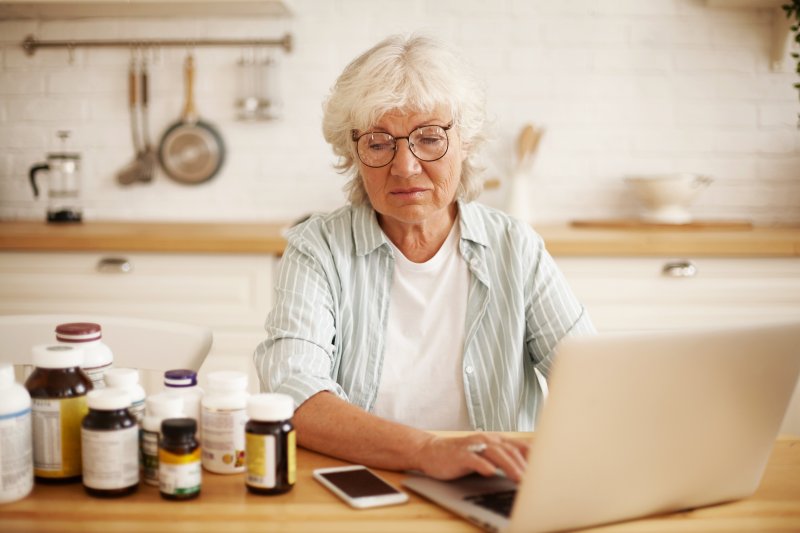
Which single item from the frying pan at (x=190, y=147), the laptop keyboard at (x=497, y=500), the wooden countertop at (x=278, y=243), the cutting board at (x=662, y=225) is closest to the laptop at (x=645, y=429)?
the laptop keyboard at (x=497, y=500)

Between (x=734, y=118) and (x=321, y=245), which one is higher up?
(x=734, y=118)

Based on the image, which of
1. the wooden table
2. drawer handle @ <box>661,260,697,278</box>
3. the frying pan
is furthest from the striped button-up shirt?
the frying pan

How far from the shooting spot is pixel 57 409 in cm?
96

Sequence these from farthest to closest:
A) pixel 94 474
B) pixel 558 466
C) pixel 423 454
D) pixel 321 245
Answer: pixel 321 245, pixel 423 454, pixel 94 474, pixel 558 466

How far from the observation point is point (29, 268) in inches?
101

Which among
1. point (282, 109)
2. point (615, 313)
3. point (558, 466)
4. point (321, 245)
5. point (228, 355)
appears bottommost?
point (228, 355)

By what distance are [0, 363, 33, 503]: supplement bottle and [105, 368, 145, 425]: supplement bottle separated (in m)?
0.09

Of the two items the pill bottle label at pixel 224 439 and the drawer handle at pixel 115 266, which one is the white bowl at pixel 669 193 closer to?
the drawer handle at pixel 115 266

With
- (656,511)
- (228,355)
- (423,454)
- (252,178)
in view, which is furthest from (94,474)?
(252,178)

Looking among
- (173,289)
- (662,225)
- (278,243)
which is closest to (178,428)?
(278,243)

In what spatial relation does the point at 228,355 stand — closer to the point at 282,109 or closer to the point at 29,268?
the point at 29,268

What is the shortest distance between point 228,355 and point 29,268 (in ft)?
2.21

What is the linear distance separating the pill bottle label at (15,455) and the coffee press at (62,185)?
2200mm

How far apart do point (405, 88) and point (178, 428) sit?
0.79 meters
